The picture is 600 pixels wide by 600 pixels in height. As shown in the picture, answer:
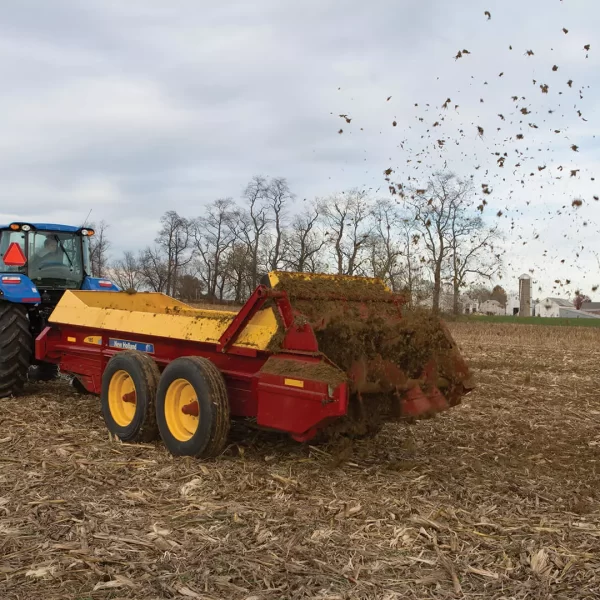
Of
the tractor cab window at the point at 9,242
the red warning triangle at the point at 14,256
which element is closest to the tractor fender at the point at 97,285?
the tractor cab window at the point at 9,242

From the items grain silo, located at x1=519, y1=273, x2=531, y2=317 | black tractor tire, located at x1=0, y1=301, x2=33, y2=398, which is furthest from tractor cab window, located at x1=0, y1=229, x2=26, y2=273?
grain silo, located at x1=519, y1=273, x2=531, y2=317

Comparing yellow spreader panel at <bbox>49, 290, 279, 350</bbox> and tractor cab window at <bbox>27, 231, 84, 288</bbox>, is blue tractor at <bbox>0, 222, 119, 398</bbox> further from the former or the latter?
yellow spreader panel at <bbox>49, 290, 279, 350</bbox>

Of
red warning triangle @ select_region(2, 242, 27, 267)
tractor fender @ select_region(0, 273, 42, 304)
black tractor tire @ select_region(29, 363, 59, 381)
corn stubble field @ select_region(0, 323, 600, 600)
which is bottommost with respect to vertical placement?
corn stubble field @ select_region(0, 323, 600, 600)

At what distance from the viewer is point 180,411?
5770 millimetres

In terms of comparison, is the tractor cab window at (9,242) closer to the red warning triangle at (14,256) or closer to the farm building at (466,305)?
the red warning triangle at (14,256)

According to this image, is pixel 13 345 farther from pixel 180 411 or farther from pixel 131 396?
pixel 180 411

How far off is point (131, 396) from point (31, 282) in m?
2.77

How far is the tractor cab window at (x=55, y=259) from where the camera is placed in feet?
28.3

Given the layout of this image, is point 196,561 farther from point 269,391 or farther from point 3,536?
point 269,391

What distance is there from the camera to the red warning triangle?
27.0 feet

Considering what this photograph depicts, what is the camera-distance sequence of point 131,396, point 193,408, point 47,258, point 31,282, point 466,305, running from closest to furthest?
point 193,408 → point 131,396 → point 31,282 → point 47,258 → point 466,305

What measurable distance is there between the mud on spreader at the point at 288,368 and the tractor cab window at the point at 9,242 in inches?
111

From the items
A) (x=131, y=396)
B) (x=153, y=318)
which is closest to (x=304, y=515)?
(x=131, y=396)

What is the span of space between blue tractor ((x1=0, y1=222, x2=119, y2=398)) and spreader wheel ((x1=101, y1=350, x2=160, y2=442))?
2039 mm
